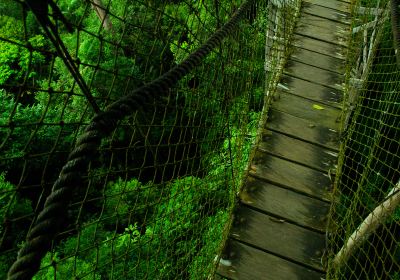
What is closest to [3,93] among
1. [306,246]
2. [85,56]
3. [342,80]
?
[85,56]

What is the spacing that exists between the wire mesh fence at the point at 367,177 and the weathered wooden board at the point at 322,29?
8 centimetres

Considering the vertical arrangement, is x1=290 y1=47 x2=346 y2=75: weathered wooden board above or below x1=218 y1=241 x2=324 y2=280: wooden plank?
Result: above

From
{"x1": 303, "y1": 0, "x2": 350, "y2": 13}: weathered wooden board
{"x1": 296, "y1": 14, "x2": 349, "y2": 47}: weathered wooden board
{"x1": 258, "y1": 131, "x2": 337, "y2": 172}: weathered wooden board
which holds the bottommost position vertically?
{"x1": 258, "y1": 131, "x2": 337, "y2": 172}: weathered wooden board

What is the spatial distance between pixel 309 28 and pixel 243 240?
216cm

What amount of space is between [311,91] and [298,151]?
2.06 ft

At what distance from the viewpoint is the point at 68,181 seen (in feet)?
2.24

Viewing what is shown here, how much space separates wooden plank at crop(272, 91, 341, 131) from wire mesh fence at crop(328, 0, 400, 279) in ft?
0.35

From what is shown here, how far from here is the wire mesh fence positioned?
5.97 feet

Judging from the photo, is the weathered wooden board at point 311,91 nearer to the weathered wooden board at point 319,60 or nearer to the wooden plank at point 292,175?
the weathered wooden board at point 319,60

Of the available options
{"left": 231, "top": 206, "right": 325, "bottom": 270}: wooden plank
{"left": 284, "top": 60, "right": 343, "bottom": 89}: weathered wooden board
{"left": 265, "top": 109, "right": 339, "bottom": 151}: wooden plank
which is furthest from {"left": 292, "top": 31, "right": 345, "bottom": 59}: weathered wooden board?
{"left": 231, "top": 206, "right": 325, "bottom": 270}: wooden plank

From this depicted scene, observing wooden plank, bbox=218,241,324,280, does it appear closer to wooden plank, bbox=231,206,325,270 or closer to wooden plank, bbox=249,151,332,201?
wooden plank, bbox=231,206,325,270

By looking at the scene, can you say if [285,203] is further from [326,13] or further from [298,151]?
[326,13]

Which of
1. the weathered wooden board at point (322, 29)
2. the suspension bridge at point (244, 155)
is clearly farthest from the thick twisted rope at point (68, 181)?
the weathered wooden board at point (322, 29)

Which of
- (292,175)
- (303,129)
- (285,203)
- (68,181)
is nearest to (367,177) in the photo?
(303,129)
